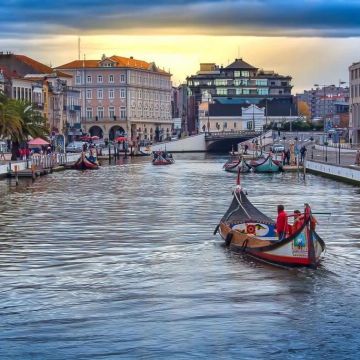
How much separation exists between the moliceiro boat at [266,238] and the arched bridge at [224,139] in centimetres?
13554

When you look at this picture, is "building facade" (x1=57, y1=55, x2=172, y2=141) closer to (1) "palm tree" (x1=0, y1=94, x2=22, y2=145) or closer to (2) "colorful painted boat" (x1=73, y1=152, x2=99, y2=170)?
(2) "colorful painted boat" (x1=73, y1=152, x2=99, y2=170)

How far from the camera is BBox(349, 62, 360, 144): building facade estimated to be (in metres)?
146

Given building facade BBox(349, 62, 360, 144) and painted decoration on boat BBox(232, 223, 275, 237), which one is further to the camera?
building facade BBox(349, 62, 360, 144)

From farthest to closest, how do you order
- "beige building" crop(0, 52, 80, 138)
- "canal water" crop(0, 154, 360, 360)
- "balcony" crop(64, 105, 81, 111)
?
"balcony" crop(64, 105, 81, 111) < "beige building" crop(0, 52, 80, 138) < "canal water" crop(0, 154, 360, 360)

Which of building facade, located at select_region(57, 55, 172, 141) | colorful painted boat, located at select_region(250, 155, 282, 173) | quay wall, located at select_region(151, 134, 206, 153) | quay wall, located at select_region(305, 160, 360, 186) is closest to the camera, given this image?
quay wall, located at select_region(305, 160, 360, 186)

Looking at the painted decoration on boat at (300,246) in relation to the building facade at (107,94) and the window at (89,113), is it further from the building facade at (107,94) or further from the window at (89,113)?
the window at (89,113)

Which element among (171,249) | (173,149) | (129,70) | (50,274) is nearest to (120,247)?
(171,249)

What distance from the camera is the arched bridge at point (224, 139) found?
176m

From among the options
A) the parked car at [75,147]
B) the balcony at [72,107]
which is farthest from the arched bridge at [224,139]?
the parked car at [75,147]

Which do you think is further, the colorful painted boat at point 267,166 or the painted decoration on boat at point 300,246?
the colorful painted boat at point 267,166

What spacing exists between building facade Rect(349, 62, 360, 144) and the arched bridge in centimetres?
2797

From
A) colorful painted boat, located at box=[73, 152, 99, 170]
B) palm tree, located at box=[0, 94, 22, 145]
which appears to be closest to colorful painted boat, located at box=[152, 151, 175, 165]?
colorful painted boat, located at box=[73, 152, 99, 170]

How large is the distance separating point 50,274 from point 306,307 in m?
8.52

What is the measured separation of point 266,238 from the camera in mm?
36688
